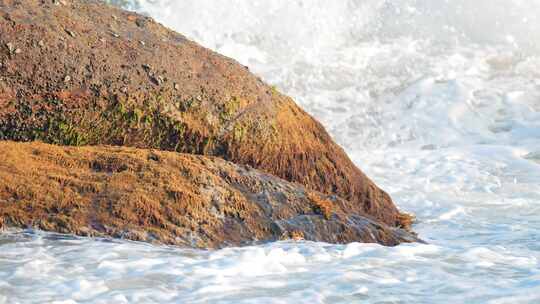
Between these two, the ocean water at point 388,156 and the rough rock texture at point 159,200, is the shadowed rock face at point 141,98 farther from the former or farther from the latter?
the ocean water at point 388,156

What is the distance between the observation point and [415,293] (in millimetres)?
4121

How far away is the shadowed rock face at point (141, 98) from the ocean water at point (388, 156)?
1207 millimetres

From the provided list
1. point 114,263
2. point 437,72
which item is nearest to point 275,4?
point 437,72

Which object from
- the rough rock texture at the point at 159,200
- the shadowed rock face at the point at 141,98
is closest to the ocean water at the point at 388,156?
the rough rock texture at the point at 159,200

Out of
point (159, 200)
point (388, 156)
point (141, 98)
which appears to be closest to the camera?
point (159, 200)

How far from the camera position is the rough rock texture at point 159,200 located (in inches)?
190

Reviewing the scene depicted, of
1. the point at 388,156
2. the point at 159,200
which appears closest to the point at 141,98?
the point at 159,200

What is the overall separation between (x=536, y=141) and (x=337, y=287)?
11.2 metres

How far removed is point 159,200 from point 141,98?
3.64 ft

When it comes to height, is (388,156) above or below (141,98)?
above

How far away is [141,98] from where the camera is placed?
590 cm

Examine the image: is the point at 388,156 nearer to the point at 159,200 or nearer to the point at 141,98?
the point at 141,98

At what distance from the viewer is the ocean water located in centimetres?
411

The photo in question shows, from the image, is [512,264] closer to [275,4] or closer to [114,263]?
[114,263]
